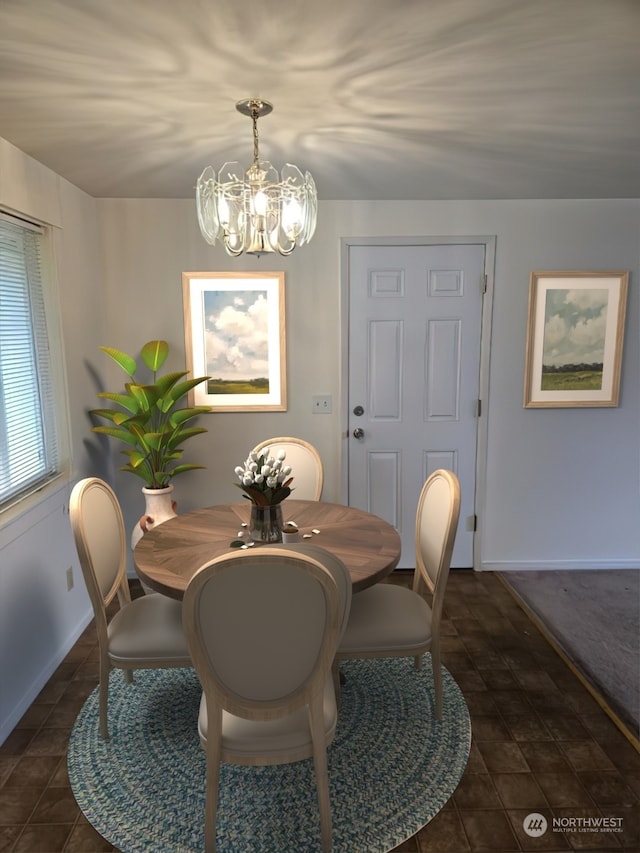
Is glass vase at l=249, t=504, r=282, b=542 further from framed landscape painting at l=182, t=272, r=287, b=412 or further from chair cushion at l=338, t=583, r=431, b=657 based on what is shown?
framed landscape painting at l=182, t=272, r=287, b=412

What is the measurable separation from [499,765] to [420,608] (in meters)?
0.59

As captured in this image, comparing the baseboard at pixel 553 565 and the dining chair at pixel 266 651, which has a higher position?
the dining chair at pixel 266 651

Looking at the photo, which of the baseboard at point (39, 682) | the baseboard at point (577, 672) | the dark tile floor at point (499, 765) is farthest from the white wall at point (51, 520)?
the baseboard at point (577, 672)

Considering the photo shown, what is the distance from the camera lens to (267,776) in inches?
77.0

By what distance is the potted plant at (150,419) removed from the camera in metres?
3.03

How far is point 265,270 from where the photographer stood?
11.0 ft

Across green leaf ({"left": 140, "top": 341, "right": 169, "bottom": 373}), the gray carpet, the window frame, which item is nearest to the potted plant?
green leaf ({"left": 140, "top": 341, "right": 169, "bottom": 373})

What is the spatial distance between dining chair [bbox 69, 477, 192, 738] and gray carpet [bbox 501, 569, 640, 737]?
6.06ft

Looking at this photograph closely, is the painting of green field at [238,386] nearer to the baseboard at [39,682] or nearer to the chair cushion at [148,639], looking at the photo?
the baseboard at [39,682]

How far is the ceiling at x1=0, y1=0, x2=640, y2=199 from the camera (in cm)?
134

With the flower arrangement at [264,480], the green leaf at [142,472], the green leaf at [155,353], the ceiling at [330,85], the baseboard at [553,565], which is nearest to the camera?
the ceiling at [330,85]

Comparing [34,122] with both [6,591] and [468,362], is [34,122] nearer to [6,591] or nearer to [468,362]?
[6,591]

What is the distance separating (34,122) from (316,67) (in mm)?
1122

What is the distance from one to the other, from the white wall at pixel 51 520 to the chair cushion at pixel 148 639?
20.9 inches
